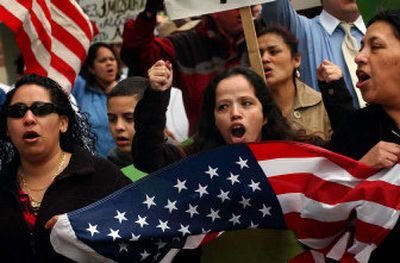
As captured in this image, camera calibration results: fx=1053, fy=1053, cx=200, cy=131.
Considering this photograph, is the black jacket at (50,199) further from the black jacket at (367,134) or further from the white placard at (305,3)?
the white placard at (305,3)

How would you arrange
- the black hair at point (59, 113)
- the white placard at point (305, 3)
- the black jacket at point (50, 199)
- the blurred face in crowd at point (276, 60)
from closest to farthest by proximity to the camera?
the black jacket at point (50, 199), the black hair at point (59, 113), the blurred face in crowd at point (276, 60), the white placard at point (305, 3)

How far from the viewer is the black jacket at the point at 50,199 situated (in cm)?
466

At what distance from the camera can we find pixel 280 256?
4602mm

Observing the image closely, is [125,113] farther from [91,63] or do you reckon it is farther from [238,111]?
[91,63]

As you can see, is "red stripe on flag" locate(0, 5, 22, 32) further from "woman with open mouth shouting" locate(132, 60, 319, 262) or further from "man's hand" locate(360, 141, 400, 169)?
"man's hand" locate(360, 141, 400, 169)

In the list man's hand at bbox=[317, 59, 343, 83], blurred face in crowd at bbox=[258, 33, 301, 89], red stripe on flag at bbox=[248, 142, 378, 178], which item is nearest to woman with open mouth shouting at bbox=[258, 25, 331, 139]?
blurred face in crowd at bbox=[258, 33, 301, 89]

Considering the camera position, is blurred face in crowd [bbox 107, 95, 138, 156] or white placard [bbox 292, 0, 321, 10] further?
white placard [bbox 292, 0, 321, 10]

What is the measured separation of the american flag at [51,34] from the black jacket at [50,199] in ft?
5.69

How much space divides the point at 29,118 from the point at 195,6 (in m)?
1.43

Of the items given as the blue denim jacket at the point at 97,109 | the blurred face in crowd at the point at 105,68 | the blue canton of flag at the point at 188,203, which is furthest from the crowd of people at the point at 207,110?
the blurred face in crowd at the point at 105,68

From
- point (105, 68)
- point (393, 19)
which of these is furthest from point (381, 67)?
point (105, 68)

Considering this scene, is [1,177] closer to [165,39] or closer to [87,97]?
[165,39]

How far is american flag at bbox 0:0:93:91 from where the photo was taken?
254 inches

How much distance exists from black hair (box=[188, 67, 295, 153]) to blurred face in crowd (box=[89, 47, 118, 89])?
271 cm
